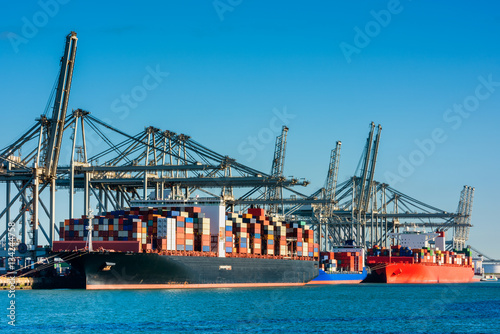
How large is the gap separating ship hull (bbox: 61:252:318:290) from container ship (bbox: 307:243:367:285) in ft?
56.1

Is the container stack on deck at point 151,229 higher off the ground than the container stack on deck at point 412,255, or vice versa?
the container stack on deck at point 151,229

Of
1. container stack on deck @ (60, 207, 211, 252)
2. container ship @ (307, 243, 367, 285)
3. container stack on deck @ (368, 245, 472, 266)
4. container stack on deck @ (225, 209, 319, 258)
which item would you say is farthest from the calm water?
container stack on deck @ (368, 245, 472, 266)

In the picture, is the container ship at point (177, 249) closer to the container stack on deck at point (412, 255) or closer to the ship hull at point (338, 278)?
the ship hull at point (338, 278)

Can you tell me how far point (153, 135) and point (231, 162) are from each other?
12.6 metres

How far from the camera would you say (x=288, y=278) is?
→ 6881cm

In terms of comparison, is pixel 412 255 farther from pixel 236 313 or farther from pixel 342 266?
pixel 236 313

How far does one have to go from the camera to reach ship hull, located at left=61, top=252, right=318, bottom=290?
171 feet

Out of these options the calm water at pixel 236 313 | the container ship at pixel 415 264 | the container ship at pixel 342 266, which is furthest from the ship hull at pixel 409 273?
the calm water at pixel 236 313

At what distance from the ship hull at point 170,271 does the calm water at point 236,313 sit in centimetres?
90

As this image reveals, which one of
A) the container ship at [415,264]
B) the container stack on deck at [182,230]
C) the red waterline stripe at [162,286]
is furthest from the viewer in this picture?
the container ship at [415,264]

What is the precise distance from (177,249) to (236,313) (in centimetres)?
1601

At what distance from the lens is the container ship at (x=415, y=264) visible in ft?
309

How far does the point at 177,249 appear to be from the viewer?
56344mm

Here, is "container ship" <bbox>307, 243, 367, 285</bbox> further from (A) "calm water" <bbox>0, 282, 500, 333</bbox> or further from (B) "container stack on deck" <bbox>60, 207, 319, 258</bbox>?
(A) "calm water" <bbox>0, 282, 500, 333</bbox>
